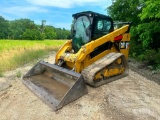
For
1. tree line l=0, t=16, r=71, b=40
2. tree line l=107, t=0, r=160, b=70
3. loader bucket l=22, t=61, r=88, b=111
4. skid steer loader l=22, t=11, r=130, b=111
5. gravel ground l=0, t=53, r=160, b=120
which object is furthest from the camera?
tree line l=0, t=16, r=71, b=40

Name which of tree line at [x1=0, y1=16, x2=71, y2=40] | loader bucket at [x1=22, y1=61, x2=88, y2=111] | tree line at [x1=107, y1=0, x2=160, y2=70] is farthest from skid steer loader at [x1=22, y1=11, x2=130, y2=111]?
tree line at [x1=0, y1=16, x2=71, y2=40]

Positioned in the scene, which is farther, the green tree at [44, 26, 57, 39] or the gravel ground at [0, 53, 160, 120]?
the green tree at [44, 26, 57, 39]

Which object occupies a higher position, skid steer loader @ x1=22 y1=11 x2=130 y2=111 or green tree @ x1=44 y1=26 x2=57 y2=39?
skid steer loader @ x1=22 y1=11 x2=130 y2=111

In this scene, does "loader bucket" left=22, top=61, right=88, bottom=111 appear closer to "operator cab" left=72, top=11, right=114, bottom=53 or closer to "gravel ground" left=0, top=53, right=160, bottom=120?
"gravel ground" left=0, top=53, right=160, bottom=120

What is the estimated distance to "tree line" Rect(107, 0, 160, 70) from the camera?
887 centimetres

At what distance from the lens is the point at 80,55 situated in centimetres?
661

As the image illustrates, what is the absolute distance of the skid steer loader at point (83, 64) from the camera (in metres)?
5.91

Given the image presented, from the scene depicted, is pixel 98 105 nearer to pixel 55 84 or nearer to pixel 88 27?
pixel 55 84

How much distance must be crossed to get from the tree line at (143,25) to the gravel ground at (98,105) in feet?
10.3

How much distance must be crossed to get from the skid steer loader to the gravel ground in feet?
0.67

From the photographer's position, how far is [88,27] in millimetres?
7301

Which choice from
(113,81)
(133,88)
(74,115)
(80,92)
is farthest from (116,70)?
(74,115)

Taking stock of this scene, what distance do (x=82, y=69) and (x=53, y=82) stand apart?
86 cm

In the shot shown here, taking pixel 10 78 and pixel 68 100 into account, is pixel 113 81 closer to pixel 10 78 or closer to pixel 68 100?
pixel 68 100
